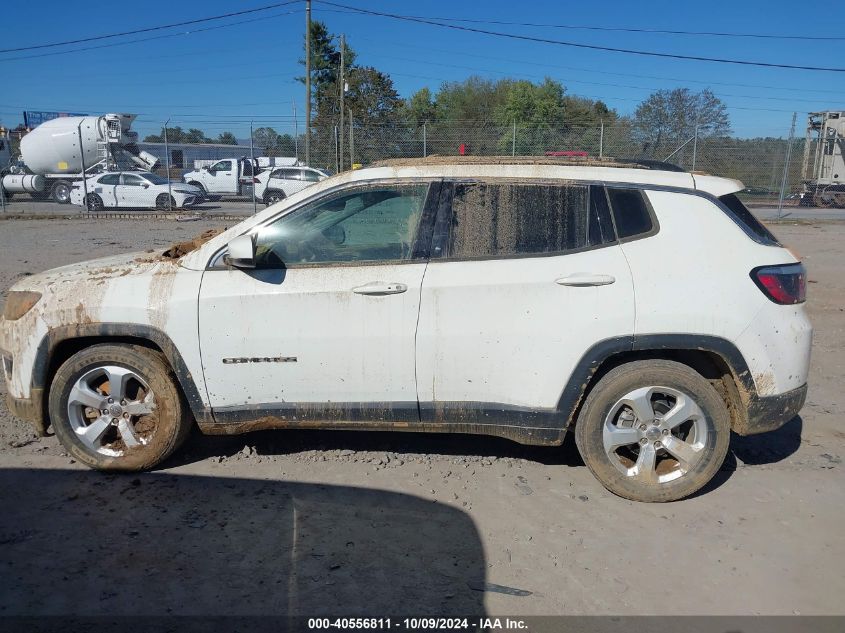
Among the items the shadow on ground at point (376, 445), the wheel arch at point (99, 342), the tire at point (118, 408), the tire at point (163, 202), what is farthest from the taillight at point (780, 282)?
the tire at point (163, 202)

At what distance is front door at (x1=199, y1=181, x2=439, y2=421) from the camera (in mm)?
3756

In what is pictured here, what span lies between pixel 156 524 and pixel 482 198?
248 centimetres

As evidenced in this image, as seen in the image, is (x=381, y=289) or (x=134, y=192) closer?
(x=381, y=289)

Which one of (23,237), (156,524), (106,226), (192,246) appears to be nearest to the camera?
(156,524)

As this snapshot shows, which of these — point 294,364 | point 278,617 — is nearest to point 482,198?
point 294,364

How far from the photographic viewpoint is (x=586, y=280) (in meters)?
3.65

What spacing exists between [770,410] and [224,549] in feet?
9.77

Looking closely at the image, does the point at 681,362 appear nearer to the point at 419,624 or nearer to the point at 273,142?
the point at 419,624

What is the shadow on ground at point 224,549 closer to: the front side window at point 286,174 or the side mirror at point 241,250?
the side mirror at point 241,250

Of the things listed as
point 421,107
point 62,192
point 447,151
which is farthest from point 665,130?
point 421,107

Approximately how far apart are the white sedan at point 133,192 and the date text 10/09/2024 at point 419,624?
23939 millimetres

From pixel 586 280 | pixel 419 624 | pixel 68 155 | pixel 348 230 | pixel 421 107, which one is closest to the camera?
pixel 419 624

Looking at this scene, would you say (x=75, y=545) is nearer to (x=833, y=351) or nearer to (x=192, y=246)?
(x=192, y=246)

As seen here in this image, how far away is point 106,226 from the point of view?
61.3ft
